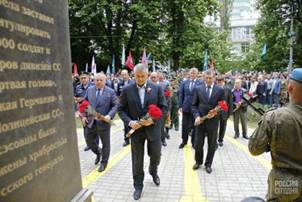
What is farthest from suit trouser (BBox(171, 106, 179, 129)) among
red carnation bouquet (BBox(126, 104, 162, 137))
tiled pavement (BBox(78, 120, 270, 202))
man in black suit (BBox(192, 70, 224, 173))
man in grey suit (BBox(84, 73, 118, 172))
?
red carnation bouquet (BBox(126, 104, 162, 137))

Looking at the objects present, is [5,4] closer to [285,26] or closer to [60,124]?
[60,124]

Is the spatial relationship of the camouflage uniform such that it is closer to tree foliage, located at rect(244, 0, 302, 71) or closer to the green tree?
tree foliage, located at rect(244, 0, 302, 71)

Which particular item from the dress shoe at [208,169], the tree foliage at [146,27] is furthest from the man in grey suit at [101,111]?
the tree foliage at [146,27]

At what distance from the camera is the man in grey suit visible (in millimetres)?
7664

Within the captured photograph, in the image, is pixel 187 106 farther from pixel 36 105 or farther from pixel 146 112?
pixel 36 105

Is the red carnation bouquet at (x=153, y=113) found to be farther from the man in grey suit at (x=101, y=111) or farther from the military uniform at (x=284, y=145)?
the military uniform at (x=284, y=145)

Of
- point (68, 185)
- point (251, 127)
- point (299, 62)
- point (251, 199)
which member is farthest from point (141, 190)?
point (299, 62)

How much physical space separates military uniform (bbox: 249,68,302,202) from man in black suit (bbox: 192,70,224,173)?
14.2 ft

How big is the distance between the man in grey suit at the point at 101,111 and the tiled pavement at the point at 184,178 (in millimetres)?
465

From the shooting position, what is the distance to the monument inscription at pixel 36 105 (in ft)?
8.54

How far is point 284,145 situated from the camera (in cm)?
306

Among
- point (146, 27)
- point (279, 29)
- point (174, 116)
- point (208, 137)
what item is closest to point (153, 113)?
point (208, 137)

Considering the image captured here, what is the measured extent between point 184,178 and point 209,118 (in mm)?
1305

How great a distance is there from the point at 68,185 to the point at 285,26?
1135 inches
